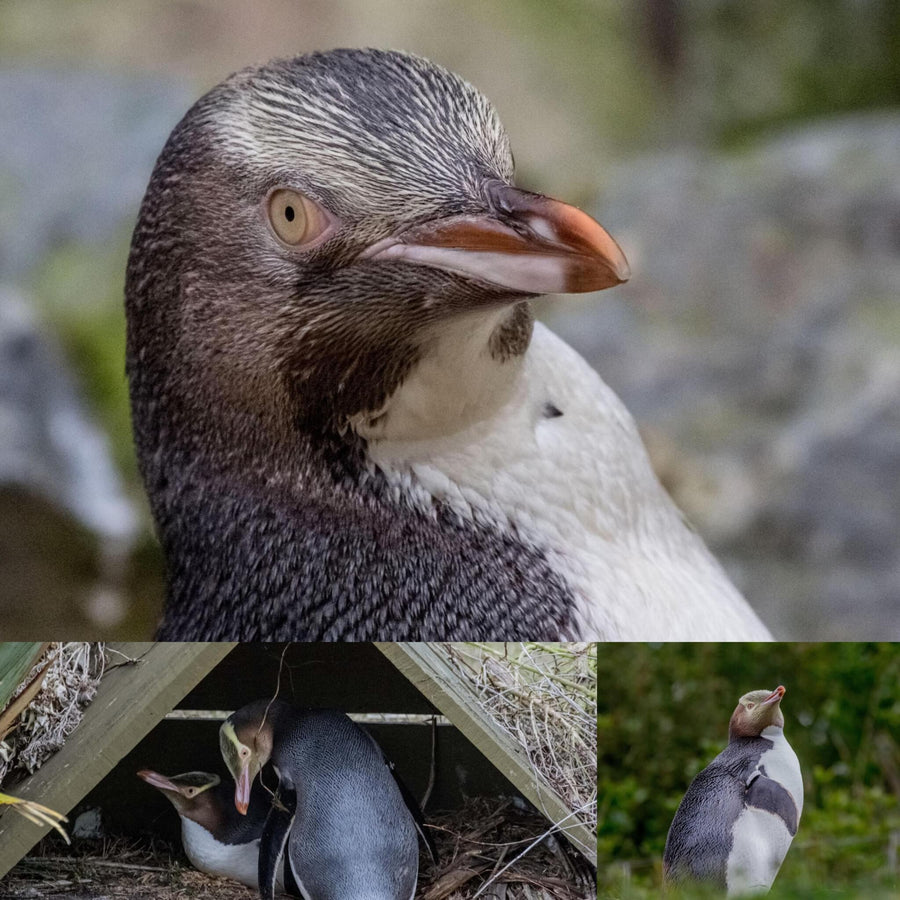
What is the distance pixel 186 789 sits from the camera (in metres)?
1.86

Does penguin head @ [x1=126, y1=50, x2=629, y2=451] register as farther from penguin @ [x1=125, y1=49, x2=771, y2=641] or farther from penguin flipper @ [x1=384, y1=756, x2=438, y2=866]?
penguin flipper @ [x1=384, y1=756, x2=438, y2=866]

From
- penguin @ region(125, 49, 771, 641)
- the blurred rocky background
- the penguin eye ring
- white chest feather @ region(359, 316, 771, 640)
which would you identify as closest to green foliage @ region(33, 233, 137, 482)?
the blurred rocky background

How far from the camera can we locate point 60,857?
6.14 feet

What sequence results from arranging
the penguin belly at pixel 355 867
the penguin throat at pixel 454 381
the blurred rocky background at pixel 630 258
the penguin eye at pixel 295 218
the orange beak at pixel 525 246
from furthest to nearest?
the blurred rocky background at pixel 630 258 → the penguin belly at pixel 355 867 → the penguin throat at pixel 454 381 → the penguin eye at pixel 295 218 → the orange beak at pixel 525 246

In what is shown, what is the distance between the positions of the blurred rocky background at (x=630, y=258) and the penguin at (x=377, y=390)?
4.90 feet

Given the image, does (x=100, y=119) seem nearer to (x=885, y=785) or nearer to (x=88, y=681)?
(x=88, y=681)

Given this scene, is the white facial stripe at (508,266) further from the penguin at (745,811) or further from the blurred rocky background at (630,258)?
the blurred rocky background at (630,258)

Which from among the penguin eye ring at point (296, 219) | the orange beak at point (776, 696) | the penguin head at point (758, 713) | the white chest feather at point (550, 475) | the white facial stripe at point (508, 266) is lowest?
the penguin head at point (758, 713)

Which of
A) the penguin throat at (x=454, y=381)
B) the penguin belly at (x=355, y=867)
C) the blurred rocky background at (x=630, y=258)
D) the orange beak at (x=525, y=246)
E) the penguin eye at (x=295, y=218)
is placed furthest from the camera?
the blurred rocky background at (x=630, y=258)

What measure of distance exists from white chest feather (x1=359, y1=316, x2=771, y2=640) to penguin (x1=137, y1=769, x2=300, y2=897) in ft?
1.64

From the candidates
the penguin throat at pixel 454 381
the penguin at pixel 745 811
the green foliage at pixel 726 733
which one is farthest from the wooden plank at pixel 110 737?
the penguin at pixel 745 811

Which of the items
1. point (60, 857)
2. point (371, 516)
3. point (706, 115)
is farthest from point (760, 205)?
point (60, 857)

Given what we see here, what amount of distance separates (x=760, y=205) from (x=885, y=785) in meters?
2.30

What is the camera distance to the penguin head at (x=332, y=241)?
1559mm
